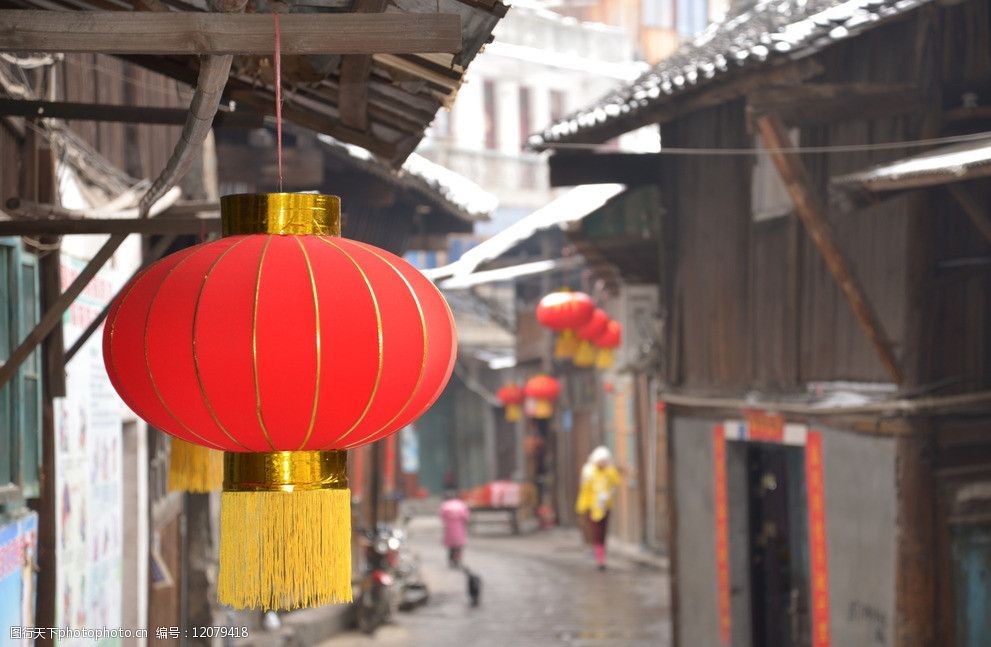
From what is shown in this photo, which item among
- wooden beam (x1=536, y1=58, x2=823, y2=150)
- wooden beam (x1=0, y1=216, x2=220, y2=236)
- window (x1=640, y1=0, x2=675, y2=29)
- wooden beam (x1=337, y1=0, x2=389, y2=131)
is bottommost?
wooden beam (x1=0, y1=216, x2=220, y2=236)

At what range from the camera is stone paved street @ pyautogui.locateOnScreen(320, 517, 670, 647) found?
721 inches

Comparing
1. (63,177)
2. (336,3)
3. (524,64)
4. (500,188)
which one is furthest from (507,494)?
(336,3)

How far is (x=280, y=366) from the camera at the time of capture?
14.1 ft

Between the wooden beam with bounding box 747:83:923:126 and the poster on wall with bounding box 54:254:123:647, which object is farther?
the wooden beam with bounding box 747:83:923:126

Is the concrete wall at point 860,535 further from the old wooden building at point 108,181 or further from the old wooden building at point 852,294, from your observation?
the old wooden building at point 108,181

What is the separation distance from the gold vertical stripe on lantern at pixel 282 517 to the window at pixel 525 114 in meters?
35.0

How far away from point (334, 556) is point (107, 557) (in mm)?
5978

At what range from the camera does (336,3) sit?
5.90 m

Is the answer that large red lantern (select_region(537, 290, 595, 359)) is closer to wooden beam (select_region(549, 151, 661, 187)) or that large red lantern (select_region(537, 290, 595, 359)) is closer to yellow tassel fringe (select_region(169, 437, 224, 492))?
wooden beam (select_region(549, 151, 661, 187))

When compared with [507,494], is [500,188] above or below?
above

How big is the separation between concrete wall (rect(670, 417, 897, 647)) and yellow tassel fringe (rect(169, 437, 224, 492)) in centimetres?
560

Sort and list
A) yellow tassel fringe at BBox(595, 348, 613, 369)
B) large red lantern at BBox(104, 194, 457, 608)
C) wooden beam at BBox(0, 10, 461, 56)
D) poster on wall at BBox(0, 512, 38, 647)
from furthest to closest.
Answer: yellow tassel fringe at BBox(595, 348, 613, 369) < poster on wall at BBox(0, 512, 38, 647) < wooden beam at BBox(0, 10, 461, 56) < large red lantern at BBox(104, 194, 457, 608)

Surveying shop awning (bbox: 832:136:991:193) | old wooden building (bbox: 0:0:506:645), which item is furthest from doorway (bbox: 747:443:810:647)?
old wooden building (bbox: 0:0:506:645)

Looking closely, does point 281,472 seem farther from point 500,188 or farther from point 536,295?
point 500,188
